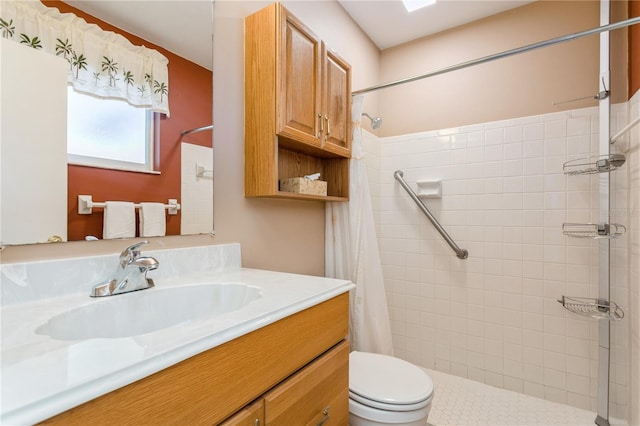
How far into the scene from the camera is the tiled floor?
1.63 m

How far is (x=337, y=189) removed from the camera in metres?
1.76

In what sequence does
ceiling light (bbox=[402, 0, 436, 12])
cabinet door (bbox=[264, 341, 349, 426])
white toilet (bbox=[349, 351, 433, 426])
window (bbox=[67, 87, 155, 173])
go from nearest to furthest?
cabinet door (bbox=[264, 341, 349, 426]) → window (bbox=[67, 87, 155, 173]) → white toilet (bbox=[349, 351, 433, 426]) → ceiling light (bbox=[402, 0, 436, 12])

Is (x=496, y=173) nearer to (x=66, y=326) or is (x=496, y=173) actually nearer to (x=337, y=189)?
(x=337, y=189)

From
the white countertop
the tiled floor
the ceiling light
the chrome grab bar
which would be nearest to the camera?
the white countertop

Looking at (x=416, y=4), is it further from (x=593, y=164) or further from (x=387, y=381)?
(x=387, y=381)

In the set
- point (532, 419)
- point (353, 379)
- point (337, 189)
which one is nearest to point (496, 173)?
point (337, 189)

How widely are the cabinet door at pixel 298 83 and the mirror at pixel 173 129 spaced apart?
273 mm

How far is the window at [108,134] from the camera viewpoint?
836 millimetres

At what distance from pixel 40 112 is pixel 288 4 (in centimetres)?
125

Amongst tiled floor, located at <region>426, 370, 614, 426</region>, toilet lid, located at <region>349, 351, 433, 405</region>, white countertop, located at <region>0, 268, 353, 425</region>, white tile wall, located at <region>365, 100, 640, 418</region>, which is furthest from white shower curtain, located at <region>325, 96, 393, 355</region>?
white countertop, located at <region>0, 268, 353, 425</region>

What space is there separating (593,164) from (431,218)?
2.95 feet

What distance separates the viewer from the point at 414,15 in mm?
2076

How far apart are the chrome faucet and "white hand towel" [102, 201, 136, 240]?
101 millimetres

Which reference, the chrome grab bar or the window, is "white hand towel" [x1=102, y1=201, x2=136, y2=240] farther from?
the chrome grab bar
